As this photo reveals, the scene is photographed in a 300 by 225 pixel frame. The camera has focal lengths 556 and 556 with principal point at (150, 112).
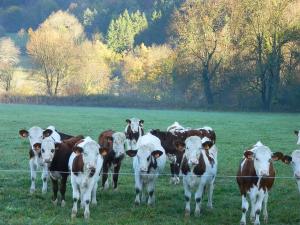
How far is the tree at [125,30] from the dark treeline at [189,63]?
0.32 metres

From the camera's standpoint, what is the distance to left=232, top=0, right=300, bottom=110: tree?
209 ft

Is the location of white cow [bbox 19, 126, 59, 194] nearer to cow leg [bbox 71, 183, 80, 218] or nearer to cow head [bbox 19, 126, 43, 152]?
cow head [bbox 19, 126, 43, 152]

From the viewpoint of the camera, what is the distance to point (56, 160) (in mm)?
13016

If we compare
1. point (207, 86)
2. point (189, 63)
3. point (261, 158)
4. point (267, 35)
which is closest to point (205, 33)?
point (189, 63)

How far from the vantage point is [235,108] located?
7056 cm

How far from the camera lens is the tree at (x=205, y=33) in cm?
6994

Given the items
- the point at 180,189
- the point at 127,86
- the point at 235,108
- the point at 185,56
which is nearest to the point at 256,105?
the point at 235,108

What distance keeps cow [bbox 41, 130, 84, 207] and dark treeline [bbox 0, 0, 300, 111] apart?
177 feet

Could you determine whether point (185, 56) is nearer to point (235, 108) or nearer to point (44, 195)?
point (235, 108)

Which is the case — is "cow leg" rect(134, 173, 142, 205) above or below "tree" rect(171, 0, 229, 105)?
below

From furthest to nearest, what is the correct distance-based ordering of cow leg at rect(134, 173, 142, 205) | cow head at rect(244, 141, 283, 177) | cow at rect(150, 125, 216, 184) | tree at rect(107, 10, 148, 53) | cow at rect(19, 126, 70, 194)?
1. tree at rect(107, 10, 148, 53)
2. cow at rect(150, 125, 216, 184)
3. cow at rect(19, 126, 70, 194)
4. cow leg at rect(134, 173, 142, 205)
5. cow head at rect(244, 141, 283, 177)

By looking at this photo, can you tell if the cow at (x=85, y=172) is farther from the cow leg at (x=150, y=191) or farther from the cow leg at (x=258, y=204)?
the cow leg at (x=258, y=204)

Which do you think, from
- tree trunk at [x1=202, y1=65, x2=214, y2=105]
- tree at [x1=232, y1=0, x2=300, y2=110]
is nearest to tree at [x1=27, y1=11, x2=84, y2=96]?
tree trunk at [x1=202, y1=65, x2=214, y2=105]

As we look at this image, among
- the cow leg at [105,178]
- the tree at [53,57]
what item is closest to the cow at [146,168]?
the cow leg at [105,178]
